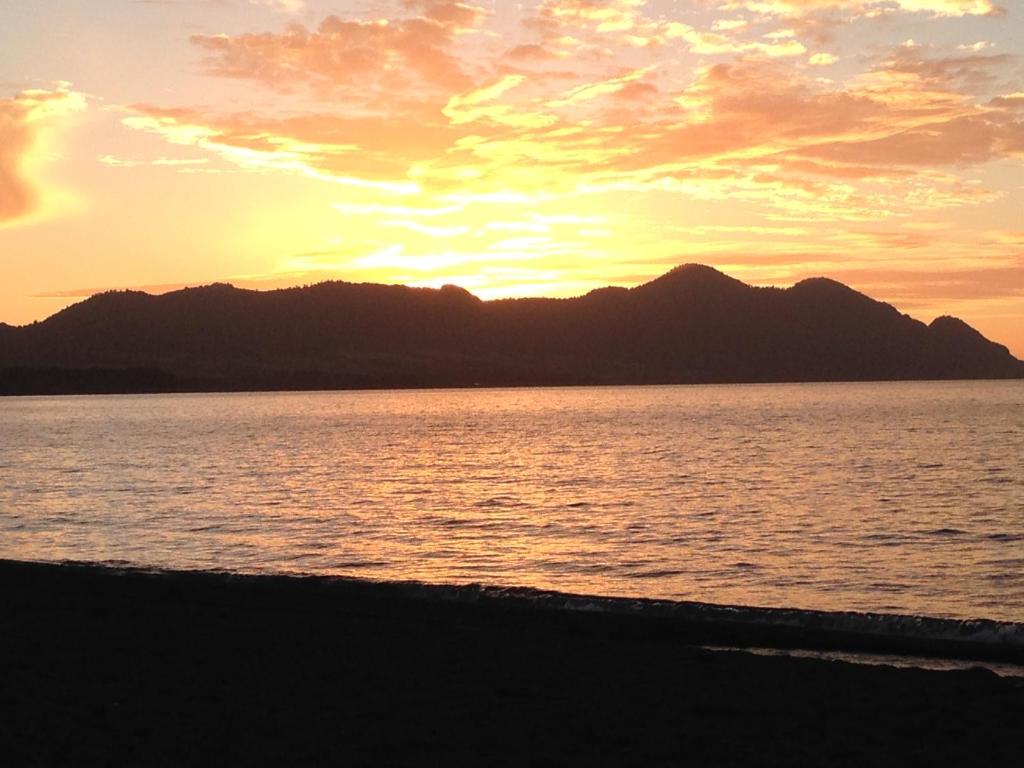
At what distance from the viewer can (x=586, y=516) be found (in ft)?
135

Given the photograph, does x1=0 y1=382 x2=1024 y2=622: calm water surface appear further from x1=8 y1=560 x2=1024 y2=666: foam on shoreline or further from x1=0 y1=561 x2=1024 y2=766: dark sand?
x1=0 y1=561 x2=1024 y2=766: dark sand

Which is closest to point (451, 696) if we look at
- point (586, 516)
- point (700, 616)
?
point (700, 616)

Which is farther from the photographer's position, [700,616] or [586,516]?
[586,516]

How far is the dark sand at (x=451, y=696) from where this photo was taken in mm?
10312

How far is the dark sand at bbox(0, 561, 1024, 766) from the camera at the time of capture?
1031cm

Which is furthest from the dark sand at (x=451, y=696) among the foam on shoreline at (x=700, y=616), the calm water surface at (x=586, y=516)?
the calm water surface at (x=586, y=516)

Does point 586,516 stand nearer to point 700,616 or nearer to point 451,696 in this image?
point 700,616

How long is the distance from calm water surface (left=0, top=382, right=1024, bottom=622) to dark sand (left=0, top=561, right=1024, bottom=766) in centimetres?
894

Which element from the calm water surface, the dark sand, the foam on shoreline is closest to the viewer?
the dark sand

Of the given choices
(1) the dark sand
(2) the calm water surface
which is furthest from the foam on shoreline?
(2) the calm water surface

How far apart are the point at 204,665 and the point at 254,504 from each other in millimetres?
34131

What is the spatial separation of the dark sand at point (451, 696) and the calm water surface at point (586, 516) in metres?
8.94

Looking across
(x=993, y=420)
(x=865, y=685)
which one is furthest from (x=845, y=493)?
(x=993, y=420)

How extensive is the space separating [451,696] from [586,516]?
95.3ft
